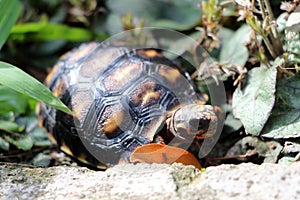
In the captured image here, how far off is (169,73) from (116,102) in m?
0.27

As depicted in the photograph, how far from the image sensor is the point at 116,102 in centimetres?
173

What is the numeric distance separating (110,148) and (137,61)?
40 centimetres

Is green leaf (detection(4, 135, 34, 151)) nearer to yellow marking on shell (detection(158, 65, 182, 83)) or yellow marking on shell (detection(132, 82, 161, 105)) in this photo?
yellow marking on shell (detection(132, 82, 161, 105))

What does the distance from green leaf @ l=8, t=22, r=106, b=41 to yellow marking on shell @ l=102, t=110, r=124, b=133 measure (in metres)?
0.84

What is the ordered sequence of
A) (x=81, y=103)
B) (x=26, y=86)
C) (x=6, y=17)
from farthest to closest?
(x=6, y=17) → (x=81, y=103) → (x=26, y=86)

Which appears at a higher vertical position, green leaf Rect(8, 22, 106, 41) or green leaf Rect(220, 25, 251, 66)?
green leaf Rect(8, 22, 106, 41)

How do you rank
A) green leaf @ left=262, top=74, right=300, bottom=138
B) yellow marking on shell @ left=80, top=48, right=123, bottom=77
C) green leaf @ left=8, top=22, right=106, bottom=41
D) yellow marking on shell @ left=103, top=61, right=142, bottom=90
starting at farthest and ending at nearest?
green leaf @ left=8, top=22, right=106, bottom=41
yellow marking on shell @ left=80, top=48, right=123, bottom=77
yellow marking on shell @ left=103, top=61, right=142, bottom=90
green leaf @ left=262, top=74, right=300, bottom=138

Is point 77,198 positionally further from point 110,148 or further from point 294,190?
point 294,190

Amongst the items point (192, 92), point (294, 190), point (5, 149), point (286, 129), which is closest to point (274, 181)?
point (294, 190)

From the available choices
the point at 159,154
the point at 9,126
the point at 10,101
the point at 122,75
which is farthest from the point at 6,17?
the point at 159,154

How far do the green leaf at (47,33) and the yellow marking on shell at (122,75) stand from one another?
66 centimetres

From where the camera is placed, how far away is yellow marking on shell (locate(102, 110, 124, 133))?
1703 millimetres

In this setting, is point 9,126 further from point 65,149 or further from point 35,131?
point 65,149

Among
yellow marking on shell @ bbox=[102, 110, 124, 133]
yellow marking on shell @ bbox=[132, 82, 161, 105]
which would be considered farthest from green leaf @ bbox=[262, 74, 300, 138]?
yellow marking on shell @ bbox=[102, 110, 124, 133]
